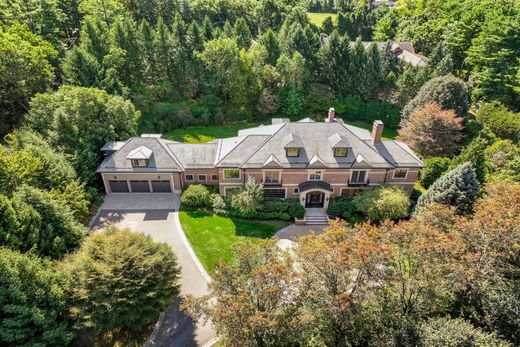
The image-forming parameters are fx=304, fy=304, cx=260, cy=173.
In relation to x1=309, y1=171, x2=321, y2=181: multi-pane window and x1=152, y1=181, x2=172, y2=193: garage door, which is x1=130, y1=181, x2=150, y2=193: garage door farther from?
x1=309, y1=171, x2=321, y2=181: multi-pane window

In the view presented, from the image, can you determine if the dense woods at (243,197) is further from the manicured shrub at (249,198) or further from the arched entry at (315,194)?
the manicured shrub at (249,198)

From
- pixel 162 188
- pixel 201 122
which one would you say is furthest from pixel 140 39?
pixel 162 188

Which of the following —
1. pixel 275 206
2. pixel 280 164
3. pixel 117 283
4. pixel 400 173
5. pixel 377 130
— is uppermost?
pixel 377 130

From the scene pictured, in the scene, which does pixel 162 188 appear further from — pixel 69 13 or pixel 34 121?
pixel 69 13

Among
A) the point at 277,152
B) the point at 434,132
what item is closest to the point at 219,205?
the point at 277,152

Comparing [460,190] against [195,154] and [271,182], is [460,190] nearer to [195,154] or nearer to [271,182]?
[271,182]

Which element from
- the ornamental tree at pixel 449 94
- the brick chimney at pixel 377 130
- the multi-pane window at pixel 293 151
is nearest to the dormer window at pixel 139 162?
the multi-pane window at pixel 293 151
